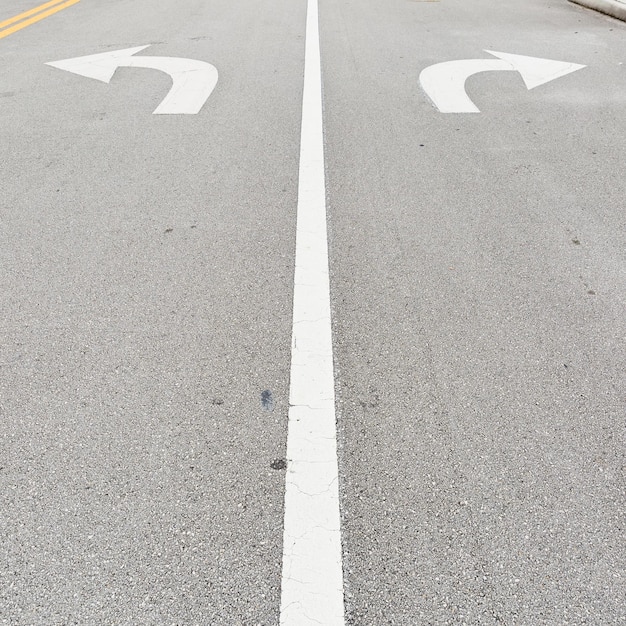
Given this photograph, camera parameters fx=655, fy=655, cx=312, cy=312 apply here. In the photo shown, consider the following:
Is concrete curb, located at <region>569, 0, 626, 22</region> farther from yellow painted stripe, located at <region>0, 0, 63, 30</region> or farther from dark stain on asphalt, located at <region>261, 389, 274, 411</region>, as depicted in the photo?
dark stain on asphalt, located at <region>261, 389, 274, 411</region>

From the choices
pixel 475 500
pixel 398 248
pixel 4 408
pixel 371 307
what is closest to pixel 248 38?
pixel 398 248

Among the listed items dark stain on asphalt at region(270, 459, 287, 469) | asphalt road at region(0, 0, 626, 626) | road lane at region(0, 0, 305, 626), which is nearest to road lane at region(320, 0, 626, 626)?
asphalt road at region(0, 0, 626, 626)

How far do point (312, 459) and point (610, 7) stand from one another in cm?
1114

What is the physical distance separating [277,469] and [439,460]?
23.4 inches

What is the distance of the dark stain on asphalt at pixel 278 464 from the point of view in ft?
7.73

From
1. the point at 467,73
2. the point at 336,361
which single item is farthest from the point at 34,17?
the point at 336,361

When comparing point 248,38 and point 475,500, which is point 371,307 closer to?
point 475,500

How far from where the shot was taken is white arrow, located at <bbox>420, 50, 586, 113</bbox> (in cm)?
651

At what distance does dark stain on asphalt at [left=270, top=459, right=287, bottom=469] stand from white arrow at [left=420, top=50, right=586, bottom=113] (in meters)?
4.80

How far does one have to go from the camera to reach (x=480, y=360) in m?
2.92

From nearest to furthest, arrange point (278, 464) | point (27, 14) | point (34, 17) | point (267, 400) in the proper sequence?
point (278, 464)
point (267, 400)
point (34, 17)
point (27, 14)

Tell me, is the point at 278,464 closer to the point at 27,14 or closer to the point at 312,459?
the point at 312,459

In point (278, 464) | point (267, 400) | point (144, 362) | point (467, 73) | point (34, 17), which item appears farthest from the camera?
point (34, 17)

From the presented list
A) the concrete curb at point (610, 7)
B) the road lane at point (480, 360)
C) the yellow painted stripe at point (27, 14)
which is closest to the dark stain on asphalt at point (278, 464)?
the road lane at point (480, 360)
